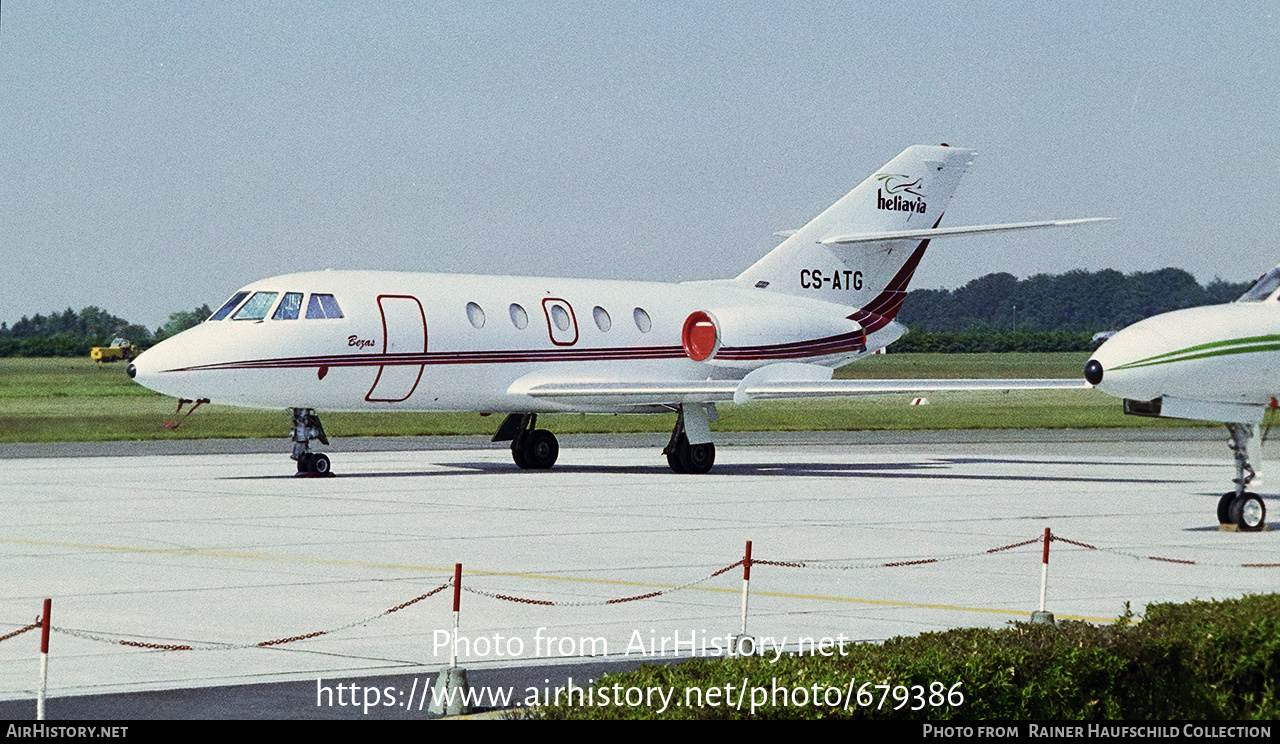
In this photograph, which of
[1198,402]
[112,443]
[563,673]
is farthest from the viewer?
[112,443]

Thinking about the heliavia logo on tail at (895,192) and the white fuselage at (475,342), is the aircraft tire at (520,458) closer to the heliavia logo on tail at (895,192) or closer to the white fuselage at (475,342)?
the white fuselage at (475,342)

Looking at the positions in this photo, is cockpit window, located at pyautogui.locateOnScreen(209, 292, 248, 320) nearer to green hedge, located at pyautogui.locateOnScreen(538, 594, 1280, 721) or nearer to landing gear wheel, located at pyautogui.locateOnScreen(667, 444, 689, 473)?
landing gear wheel, located at pyautogui.locateOnScreen(667, 444, 689, 473)

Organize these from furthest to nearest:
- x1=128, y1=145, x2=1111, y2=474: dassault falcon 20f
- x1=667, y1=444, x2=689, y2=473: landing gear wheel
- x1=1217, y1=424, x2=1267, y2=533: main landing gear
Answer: x1=667, y1=444, x2=689, y2=473: landing gear wheel, x1=128, y1=145, x2=1111, y2=474: dassault falcon 20f, x1=1217, y1=424, x2=1267, y2=533: main landing gear

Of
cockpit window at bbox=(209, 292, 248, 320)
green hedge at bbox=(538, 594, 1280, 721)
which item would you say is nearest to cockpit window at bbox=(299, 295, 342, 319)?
cockpit window at bbox=(209, 292, 248, 320)

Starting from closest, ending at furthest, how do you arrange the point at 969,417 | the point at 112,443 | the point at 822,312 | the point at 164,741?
the point at 164,741 < the point at 822,312 < the point at 112,443 < the point at 969,417

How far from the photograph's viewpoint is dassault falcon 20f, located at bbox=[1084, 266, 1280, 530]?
18203mm

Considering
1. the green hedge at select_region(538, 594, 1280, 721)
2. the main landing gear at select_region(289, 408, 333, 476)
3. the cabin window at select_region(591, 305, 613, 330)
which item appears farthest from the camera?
the cabin window at select_region(591, 305, 613, 330)

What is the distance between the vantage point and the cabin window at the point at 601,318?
31453 millimetres

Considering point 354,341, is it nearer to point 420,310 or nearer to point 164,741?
point 420,310

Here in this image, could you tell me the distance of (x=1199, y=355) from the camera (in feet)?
60.5

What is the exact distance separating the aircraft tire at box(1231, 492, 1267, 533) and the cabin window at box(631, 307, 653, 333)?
13769mm

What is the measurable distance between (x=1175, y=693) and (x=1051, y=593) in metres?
6.30

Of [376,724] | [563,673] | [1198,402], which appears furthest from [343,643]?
[1198,402]

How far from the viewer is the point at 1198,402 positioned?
19094 millimetres
